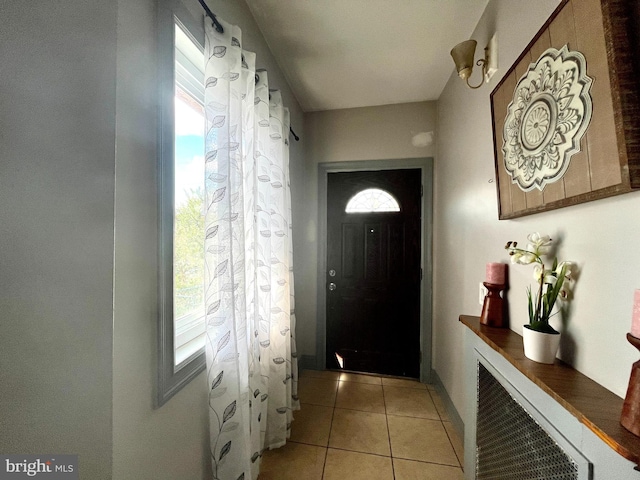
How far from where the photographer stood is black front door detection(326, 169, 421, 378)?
2.43m

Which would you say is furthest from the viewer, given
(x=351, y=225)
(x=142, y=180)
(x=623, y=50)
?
(x=351, y=225)

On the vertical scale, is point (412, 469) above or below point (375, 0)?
below

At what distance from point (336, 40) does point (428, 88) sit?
3.31 feet

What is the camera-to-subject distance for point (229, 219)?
3.42ft

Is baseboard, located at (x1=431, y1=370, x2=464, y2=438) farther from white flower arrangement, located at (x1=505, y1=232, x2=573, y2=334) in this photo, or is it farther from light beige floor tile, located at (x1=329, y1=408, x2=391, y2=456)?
white flower arrangement, located at (x1=505, y1=232, x2=573, y2=334)

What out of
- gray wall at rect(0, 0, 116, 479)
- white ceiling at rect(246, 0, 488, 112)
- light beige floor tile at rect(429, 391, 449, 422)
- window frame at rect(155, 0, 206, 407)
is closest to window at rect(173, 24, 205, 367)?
window frame at rect(155, 0, 206, 407)

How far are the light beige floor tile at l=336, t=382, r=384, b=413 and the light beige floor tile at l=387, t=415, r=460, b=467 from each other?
0.17 meters

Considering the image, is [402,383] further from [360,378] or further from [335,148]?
[335,148]

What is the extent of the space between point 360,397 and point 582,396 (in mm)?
1756

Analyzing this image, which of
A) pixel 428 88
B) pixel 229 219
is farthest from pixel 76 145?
pixel 428 88

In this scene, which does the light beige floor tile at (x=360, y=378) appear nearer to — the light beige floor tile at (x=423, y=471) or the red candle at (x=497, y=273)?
the light beige floor tile at (x=423, y=471)

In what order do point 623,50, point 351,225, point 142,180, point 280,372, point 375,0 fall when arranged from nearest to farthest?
1. point 623,50
2. point 142,180
3. point 375,0
4. point 280,372
5. point 351,225

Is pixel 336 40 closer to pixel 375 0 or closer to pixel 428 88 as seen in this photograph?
pixel 375 0

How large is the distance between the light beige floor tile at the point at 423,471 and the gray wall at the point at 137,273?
3.95 ft
